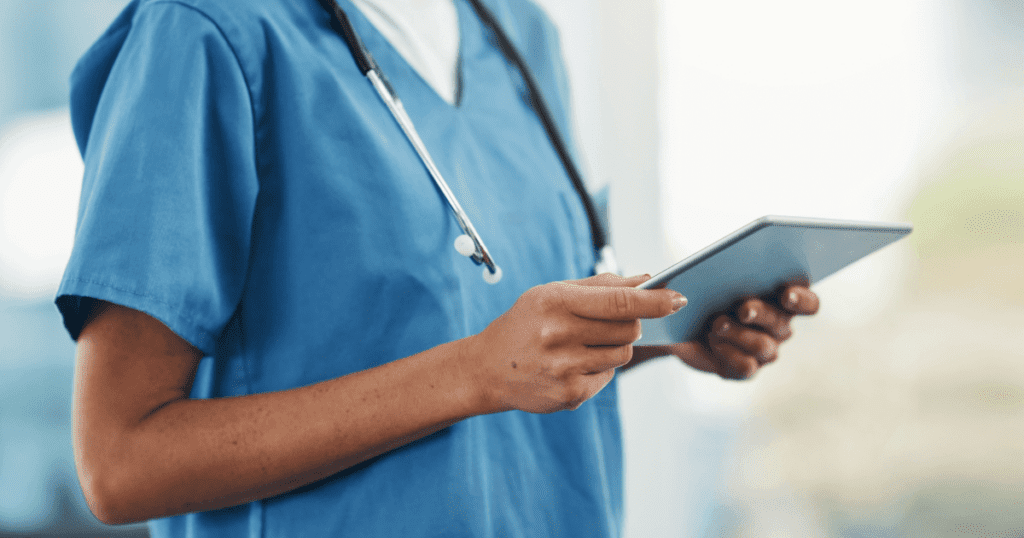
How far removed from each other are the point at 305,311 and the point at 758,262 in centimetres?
33

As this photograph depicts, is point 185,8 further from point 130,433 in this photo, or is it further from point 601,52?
point 601,52

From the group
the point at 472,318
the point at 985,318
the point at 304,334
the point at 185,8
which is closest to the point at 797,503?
the point at 985,318

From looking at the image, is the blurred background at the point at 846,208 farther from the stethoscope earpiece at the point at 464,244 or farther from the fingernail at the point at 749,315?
the stethoscope earpiece at the point at 464,244

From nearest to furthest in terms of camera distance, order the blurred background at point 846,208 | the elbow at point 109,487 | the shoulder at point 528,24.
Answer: the elbow at point 109,487
the shoulder at point 528,24
the blurred background at point 846,208

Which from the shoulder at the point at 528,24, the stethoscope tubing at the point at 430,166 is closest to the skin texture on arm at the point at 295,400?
the stethoscope tubing at the point at 430,166

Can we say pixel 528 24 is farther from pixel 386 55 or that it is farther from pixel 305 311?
pixel 305 311

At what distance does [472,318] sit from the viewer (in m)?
0.49

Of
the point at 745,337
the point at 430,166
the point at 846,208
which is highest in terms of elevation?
the point at 430,166

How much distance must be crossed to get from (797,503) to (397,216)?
1.35m

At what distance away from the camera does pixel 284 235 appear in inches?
17.3

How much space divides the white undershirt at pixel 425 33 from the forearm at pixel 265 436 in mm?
299

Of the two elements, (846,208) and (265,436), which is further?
(846,208)

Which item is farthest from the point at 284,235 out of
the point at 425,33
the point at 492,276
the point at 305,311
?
the point at 425,33

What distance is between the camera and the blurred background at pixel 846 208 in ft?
4.32
